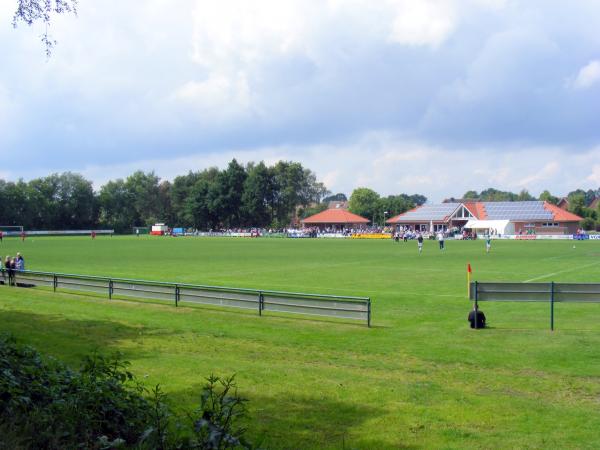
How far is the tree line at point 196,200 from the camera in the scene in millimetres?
137000

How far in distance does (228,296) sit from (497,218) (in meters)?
109

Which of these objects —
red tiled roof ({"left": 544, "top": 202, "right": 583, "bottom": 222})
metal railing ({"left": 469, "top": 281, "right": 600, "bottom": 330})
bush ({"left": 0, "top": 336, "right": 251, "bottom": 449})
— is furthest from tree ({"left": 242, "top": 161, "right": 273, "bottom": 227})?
bush ({"left": 0, "top": 336, "right": 251, "bottom": 449})

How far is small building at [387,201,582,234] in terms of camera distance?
10802 centimetres

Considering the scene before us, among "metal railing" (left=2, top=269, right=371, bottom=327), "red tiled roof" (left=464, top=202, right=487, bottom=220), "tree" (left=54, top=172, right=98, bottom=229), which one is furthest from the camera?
"tree" (left=54, top=172, right=98, bottom=229)

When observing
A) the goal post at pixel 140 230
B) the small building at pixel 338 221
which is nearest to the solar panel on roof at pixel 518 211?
the small building at pixel 338 221

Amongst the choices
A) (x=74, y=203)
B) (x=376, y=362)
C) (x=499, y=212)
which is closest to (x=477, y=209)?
(x=499, y=212)

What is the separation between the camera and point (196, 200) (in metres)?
148

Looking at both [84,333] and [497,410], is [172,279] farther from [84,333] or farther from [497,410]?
[497,410]

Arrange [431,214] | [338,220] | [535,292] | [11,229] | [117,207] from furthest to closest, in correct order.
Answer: [117,207]
[338,220]
[11,229]
[431,214]
[535,292]

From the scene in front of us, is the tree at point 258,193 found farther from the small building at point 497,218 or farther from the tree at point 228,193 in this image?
the small building at point 497,218

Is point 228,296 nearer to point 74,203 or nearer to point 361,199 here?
point 74,203

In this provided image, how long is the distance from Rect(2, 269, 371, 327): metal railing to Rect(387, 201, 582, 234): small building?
89.7m

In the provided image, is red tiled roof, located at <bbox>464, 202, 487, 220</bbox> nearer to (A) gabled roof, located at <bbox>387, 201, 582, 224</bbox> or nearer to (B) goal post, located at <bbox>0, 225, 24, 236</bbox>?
(A) gabled roof, located at <bbox>387, 201, 582, 224</bbox>

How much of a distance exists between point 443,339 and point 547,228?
337 feet
